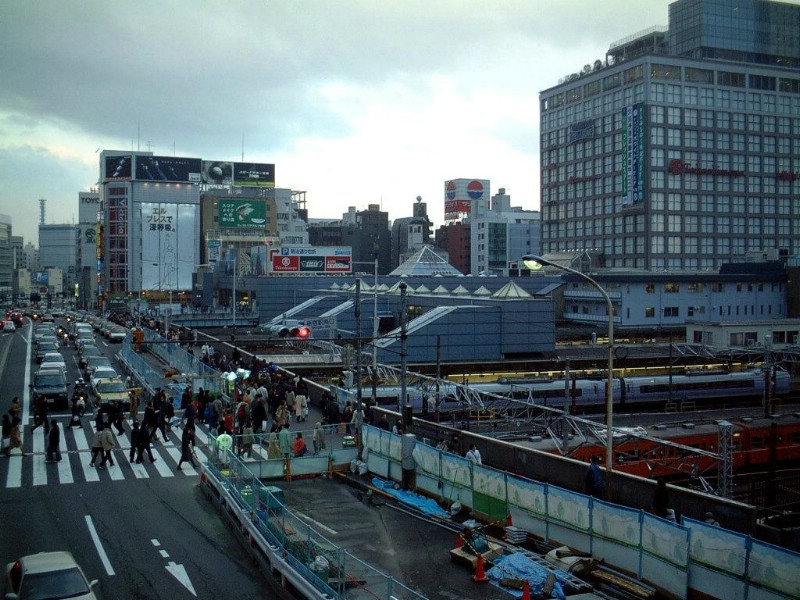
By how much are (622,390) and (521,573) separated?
32.7 metres

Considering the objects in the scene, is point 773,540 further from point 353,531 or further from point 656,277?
point 656,277

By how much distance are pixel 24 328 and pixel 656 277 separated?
80.1 metres

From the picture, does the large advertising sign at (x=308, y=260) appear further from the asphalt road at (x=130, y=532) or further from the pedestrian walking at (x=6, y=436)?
the asphalt road at (x=130, y=532)

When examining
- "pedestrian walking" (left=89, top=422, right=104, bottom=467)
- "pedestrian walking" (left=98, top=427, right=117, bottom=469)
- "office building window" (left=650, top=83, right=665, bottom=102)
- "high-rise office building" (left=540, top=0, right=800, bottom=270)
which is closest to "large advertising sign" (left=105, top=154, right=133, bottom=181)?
"high-rise office building" (left=540, top=0, right=800, bottom=270)

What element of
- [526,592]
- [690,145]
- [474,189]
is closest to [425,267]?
[690,145]

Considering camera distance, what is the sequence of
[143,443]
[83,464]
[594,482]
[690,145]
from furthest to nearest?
[690,145], [143,443], [83,464], [594,482]

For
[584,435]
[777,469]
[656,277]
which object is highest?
[656,277]

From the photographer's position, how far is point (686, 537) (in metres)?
14.4

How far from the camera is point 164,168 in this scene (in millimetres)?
169125

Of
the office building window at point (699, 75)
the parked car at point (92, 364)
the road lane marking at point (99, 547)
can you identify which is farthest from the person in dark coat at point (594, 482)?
the office building window at point (699, 75)

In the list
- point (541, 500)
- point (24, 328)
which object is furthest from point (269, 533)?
point (24, 328)

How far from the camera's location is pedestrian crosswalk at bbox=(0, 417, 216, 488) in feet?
79.4

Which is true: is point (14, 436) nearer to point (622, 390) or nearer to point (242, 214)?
point (622, 390)

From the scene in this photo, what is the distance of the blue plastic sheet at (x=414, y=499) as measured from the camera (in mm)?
20594
